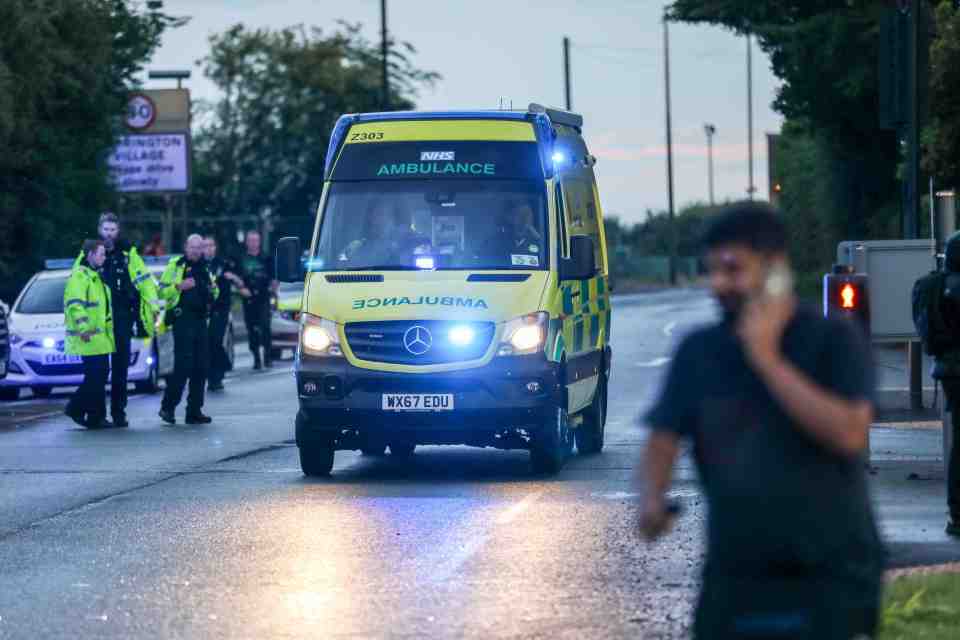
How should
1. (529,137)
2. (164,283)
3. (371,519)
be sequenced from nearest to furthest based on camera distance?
(371,519) < (529,137) < (164,283)

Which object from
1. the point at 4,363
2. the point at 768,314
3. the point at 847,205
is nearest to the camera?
the point at 768,314

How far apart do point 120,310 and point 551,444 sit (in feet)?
22.9

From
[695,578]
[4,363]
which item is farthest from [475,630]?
[4,363]

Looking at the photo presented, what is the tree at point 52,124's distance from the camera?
33.5 metres

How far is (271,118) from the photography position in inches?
2746

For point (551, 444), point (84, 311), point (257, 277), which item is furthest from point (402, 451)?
point (257, 277)

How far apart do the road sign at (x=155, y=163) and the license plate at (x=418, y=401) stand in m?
41.2

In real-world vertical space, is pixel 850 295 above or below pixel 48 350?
above

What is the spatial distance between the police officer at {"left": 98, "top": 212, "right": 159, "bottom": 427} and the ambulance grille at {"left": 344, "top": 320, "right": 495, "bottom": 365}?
251 inches

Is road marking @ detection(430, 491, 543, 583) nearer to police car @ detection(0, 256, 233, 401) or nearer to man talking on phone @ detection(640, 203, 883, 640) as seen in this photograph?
man talking on phone @ detection(640, 203, 883, 640)

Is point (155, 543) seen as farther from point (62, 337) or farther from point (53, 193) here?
point (53, 193)

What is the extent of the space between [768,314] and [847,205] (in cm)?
3942

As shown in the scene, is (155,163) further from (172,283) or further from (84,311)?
(84,311)

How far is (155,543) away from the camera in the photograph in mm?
11531
